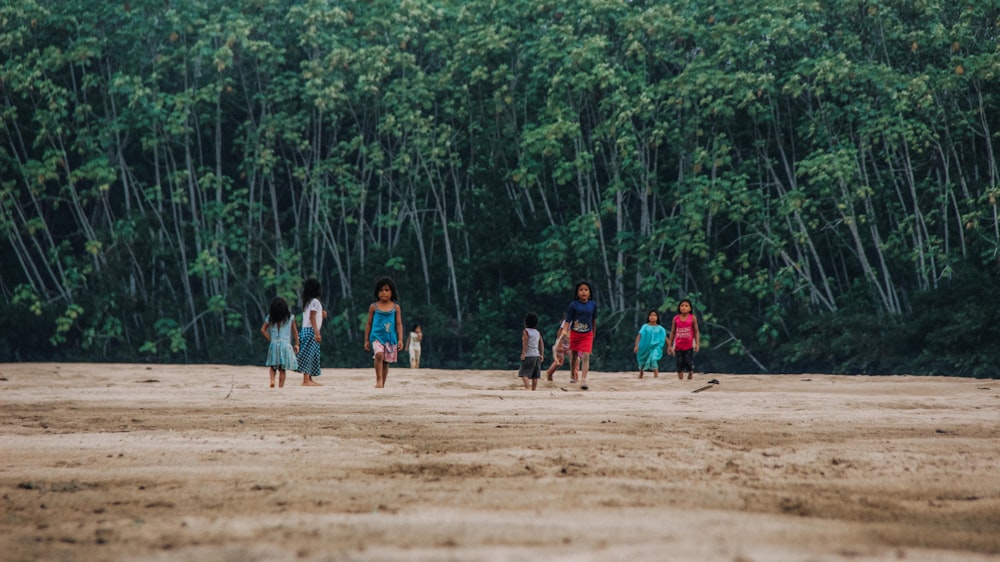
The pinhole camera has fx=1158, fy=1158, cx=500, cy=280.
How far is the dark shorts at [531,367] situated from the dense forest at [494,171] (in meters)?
8.75

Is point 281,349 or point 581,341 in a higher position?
point 581,341

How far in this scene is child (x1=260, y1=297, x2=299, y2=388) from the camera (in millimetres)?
13906

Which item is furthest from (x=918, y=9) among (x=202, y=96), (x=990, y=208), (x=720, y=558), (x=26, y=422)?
(x=720, y=558)

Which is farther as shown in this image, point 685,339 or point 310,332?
point 685,339

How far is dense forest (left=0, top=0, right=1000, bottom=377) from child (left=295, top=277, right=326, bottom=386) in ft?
32.7

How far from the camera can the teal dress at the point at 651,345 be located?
17.2 m

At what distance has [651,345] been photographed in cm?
1720

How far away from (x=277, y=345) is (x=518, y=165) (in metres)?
12.1

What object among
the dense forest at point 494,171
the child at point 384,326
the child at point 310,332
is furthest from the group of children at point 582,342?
the dense forest at point 494,171

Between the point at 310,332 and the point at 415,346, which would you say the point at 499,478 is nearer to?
Answer: the point at 310,332

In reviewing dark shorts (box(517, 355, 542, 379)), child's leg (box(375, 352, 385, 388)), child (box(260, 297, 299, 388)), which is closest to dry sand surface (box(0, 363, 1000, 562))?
child's leg (box(375, 352, 385, 388))

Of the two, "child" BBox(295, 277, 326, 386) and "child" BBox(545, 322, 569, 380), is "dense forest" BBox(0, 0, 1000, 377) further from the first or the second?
"child" BBox(295, 277, 326, 386)

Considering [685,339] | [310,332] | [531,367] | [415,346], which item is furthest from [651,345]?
[415,346]

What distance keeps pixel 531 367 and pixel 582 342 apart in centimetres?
119
